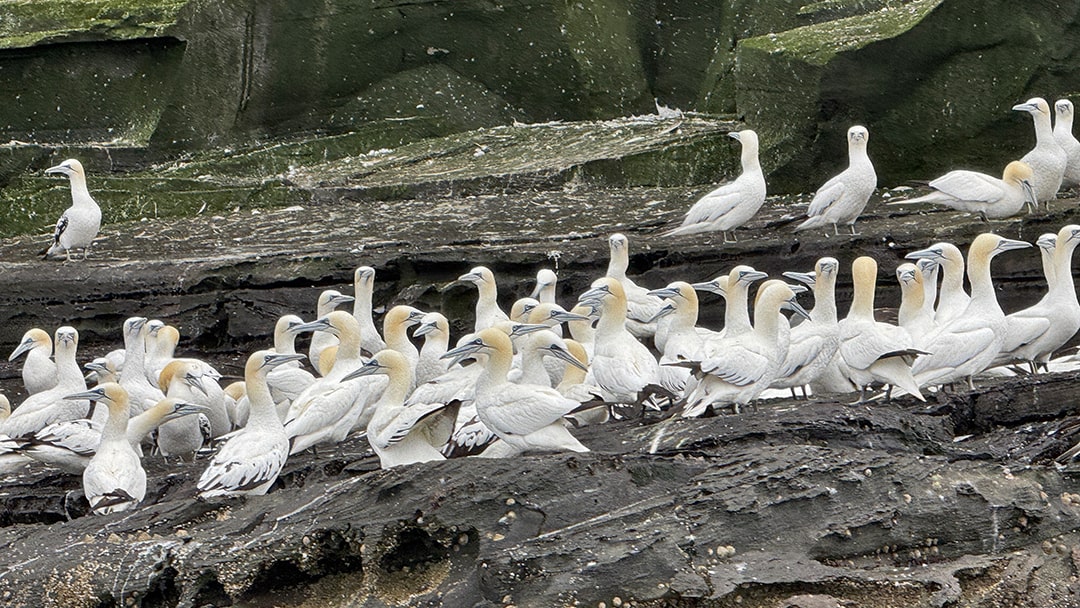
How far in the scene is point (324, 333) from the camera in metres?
13.3

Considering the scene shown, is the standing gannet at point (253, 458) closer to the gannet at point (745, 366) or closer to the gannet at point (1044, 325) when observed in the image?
the gannet at point (745, 366)

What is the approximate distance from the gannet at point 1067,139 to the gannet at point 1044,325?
3782 mm

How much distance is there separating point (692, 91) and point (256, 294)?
25.5ft

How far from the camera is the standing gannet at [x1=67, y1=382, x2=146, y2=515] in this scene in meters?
9.39

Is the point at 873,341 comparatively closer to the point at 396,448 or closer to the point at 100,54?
the point at 396,448

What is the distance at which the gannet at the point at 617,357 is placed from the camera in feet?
35.0

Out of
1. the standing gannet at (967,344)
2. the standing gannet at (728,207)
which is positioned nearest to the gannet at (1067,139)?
the standing gannet at (728,207)

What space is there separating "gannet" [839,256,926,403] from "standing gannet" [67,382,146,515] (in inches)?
167

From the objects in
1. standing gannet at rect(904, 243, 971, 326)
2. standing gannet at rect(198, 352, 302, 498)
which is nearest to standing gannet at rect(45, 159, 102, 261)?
standing gannet at rect(198, 352, 302, 498)

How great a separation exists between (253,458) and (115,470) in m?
0.83

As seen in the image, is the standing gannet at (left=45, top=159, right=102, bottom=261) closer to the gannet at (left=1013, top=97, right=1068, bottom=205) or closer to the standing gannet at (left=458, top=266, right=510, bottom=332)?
the standing gannet at (left=458, top=266, right=510, bottom=332)

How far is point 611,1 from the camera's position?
66.1ft

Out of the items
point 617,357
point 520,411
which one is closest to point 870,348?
point 617,357

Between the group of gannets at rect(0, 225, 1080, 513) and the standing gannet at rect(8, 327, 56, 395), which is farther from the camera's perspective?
the standing gannet at rect(8, 327, 56, 395)
